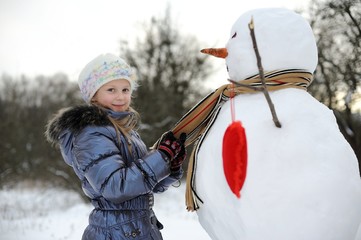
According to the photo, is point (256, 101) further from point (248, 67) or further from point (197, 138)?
point (197, 138)

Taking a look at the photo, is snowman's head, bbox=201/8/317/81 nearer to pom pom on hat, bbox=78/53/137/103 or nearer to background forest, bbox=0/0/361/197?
pom pom on hat, bbox=78/53/137/103

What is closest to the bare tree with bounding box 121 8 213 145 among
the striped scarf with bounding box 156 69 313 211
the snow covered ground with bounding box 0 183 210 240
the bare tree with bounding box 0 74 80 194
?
the bare tree with bounding box 0 74 80 194

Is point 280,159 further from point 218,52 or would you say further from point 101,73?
point 101,73

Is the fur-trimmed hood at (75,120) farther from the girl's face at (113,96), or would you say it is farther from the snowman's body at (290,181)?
the snowman's body at (290,181)

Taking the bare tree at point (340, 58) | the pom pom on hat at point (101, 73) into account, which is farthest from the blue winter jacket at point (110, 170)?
the bare tree at point (340, 58)

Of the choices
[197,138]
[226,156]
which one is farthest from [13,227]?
[226,156]

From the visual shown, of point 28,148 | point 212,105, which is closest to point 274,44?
point 212,105

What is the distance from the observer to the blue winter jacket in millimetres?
1692

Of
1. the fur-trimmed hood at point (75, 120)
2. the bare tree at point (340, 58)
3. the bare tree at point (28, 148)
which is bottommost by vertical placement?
the bare tree at point (28, 148)

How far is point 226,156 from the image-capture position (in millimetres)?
1655

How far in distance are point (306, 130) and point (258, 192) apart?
33 cm

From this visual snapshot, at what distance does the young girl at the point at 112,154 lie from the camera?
5.59 feet

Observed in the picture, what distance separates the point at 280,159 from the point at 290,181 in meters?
0.10

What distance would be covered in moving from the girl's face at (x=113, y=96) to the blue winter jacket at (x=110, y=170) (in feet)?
0.26
